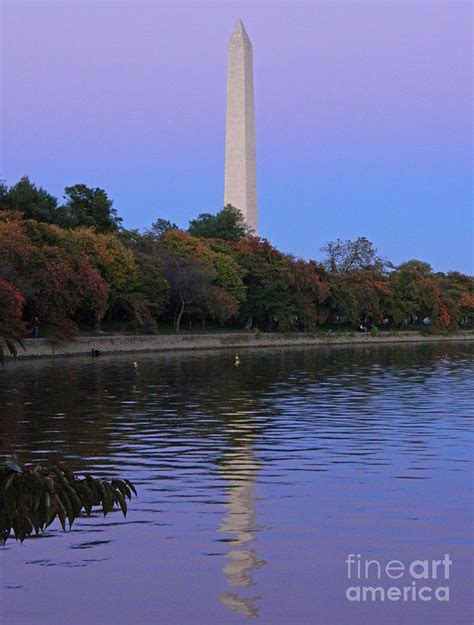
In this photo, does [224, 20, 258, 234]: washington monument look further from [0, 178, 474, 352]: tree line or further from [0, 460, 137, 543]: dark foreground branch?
[0, 460, 137, 543]: dark foreground branch

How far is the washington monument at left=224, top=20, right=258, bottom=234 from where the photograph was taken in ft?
308

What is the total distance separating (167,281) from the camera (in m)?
73.7

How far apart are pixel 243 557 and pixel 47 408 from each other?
1702 cm

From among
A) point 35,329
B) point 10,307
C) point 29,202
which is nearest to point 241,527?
point 10,307

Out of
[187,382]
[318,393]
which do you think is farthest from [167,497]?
[187,382]

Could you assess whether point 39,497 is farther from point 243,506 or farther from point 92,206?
point 92,206

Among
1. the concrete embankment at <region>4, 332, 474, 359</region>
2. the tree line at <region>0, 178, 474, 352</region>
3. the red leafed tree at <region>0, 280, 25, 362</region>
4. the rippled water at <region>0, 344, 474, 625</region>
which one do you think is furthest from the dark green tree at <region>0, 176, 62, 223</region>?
the rippled water at <region>0, 344, 474, 625</region>

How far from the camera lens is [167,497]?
14141 millimetres

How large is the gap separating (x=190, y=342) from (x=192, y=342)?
0.46 feet

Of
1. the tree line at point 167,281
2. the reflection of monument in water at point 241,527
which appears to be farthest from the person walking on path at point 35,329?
the reflection of monument in water at point 241,527

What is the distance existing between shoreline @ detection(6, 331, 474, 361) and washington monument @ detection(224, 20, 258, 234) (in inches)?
661

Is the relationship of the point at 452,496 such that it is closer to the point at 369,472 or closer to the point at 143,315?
the point at 369,472

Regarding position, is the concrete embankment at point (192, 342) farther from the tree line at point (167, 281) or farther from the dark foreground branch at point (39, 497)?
the dark foreground branch at point (39, 497)

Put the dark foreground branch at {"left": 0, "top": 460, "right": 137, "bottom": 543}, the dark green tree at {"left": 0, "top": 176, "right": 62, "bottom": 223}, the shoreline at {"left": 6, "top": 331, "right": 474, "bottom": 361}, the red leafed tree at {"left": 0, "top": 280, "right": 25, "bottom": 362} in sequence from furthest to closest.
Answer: the dark green tree at {"left": 0, "top": 176, "right": 62, "bottom": 223} < the shoreline at {"left": 6, "top": 331, "right": 474, "bottom": 361} < the red leafed tree at {"left": 0, "top": 280, "right": 25, "bottom": 362} < the dark foreground branch at {"left": 0, "top": 460, "right": 137, "bottom": 543}
